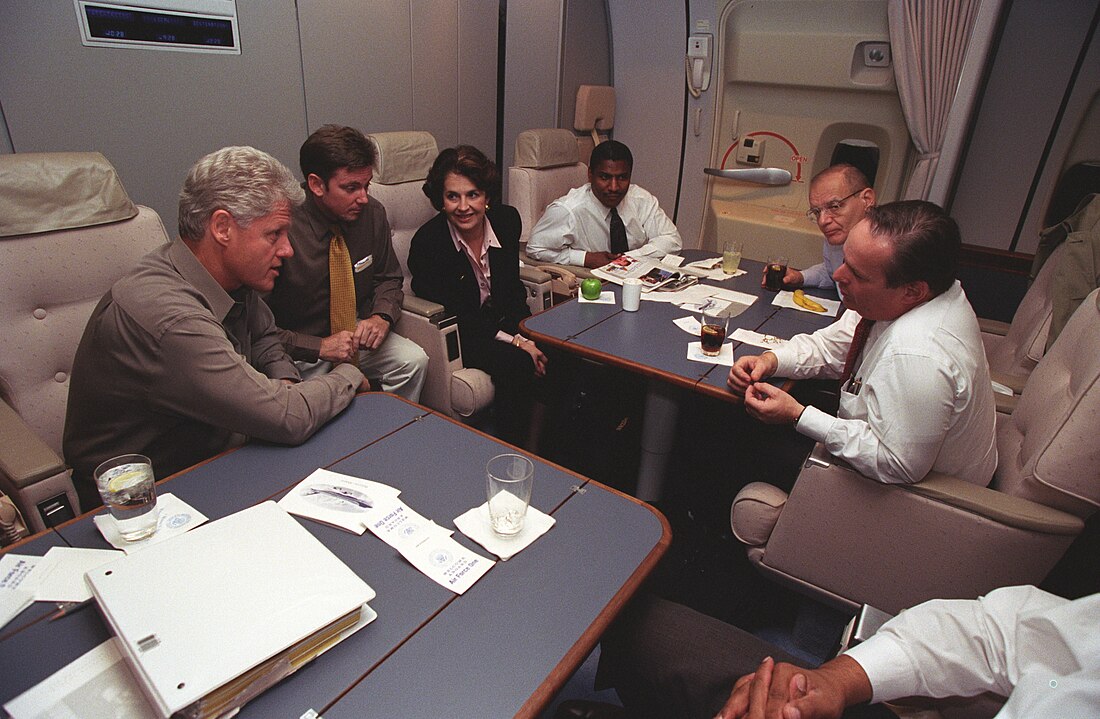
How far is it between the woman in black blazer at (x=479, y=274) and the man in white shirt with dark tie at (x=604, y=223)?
603mm

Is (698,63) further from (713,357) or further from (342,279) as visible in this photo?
(342,279)

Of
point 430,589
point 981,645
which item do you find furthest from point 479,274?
point 981,645

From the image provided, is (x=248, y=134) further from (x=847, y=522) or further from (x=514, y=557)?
(x=847, y=522)

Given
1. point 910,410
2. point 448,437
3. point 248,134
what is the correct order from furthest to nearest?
1. point 248,134
2. point 448,437
3. point 910,410

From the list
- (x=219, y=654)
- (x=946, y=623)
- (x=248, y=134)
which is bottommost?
A: (x=946, y=623)

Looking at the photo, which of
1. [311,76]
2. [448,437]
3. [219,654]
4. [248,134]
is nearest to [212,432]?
[448,437]

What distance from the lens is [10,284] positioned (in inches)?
68.1

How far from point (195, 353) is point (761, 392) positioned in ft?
5.04

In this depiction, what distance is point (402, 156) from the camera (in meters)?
3.00

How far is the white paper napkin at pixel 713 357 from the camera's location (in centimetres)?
209

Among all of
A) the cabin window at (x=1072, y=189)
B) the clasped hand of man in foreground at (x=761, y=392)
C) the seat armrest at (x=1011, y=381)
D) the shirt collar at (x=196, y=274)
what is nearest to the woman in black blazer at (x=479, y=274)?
the clasped hand of man in foreground at (x=761, y=392)

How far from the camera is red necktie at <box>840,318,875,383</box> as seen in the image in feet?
6.08

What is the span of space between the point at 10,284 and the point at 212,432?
2.53 ft

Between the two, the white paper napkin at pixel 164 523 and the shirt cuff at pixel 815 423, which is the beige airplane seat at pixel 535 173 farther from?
the white paper napkin at pixel 164 523
